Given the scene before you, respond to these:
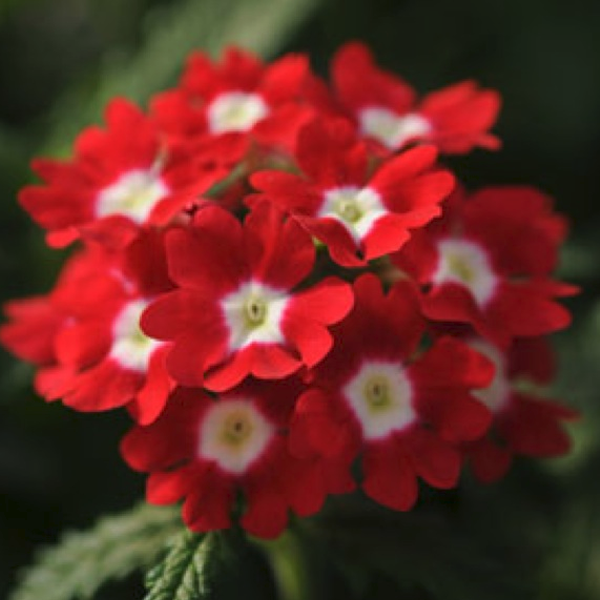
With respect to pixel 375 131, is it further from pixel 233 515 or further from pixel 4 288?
pixel 4 288

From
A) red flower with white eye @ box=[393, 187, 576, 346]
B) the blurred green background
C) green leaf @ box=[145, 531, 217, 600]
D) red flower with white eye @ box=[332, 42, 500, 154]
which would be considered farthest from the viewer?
the blurred green background

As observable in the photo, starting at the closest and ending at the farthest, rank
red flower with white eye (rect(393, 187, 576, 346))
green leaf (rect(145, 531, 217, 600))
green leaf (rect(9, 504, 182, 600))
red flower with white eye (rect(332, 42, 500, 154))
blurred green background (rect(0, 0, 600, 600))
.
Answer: green leaf (rect(145, 531, 217, 600)) < red flower with white eye (rect(393, 187, 576, 346)) < green leaf (rect(9, 504, 182, 600)) < red flower with white eye (rect(332, 42, 500, 154)) < blurred green background (rect(0, 0, 600, 600))

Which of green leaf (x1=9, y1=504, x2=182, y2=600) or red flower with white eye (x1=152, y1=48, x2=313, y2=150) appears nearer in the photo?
green leaf (x1=9, y1=504, x2=182, y2=600)

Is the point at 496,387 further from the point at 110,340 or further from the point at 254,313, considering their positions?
the point at 110,340

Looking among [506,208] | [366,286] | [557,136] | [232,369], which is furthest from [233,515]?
[557,136]

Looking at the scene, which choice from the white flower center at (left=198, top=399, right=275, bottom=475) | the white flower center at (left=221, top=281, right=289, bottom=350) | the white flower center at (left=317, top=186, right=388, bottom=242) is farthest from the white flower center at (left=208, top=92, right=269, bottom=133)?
the white flower center at (left=198, top=399, right=275, bottom=475)

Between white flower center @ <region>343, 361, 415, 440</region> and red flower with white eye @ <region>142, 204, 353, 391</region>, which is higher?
red flower with white eye @ <region>142, 204, 353, 391</region>

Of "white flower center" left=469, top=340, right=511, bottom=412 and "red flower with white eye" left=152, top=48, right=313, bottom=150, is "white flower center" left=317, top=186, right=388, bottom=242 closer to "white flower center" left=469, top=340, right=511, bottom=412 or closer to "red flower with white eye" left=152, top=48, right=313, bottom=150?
"red flower with white eye" left=152, top=48, right=313, bottom=150

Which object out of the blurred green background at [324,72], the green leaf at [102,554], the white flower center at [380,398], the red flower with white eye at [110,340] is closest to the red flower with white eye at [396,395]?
the white flower center at [380,398]
